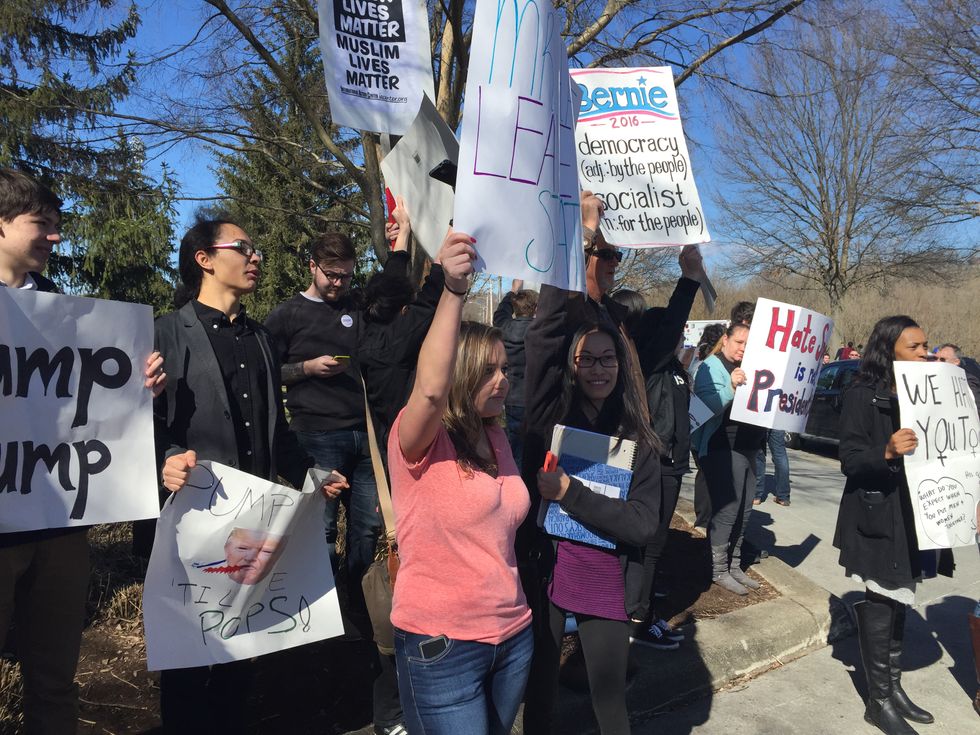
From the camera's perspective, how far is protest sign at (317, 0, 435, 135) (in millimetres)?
4324

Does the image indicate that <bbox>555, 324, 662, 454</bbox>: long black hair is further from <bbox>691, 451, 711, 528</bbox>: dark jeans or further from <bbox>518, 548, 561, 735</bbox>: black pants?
<bbox>691, 451, 711, 528</bbox>: dark jeans

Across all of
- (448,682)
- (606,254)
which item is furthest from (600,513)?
(606,254)

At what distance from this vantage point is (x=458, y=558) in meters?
2.01

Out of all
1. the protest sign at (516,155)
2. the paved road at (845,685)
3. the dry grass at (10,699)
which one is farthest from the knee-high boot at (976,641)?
the dry grass at (10,699)

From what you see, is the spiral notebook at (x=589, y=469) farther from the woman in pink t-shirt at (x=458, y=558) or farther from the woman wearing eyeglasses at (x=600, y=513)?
the woman in pink t-shirt at (x=458, y=558)

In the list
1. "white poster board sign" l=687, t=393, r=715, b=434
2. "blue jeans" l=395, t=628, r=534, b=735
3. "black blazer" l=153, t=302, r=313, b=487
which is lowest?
"blue jeans" l=395, t=628, r=534, b=735

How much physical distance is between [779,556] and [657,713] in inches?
122

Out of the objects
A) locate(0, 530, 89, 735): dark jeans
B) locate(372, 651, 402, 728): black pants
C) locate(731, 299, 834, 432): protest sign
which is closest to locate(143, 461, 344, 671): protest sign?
locate(0, 530, 89, 735): dark jeans

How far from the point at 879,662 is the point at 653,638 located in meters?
1.07

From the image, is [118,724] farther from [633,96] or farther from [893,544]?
[633,96]

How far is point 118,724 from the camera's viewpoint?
9.94 ft

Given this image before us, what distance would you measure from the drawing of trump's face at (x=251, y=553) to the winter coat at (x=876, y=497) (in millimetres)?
2565

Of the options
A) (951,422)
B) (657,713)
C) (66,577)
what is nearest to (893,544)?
(951,422)

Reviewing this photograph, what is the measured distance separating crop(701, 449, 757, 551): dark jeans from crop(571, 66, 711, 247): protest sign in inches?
75.6
